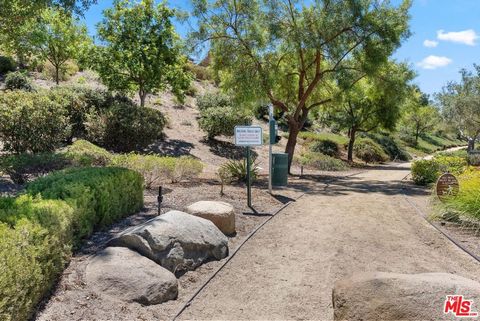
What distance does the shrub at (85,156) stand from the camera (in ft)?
37.0

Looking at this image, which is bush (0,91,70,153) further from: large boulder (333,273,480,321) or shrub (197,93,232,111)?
shrub (197,93,232,111)

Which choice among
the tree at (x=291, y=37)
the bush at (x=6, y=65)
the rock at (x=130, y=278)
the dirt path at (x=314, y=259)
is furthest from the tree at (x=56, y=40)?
the rock at (x=130, y=278)

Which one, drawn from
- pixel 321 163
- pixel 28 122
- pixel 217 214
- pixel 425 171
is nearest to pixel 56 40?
pixel 28 122

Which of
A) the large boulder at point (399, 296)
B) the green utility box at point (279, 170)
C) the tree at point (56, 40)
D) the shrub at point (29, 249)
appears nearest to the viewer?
the shrub at point (29, 249)

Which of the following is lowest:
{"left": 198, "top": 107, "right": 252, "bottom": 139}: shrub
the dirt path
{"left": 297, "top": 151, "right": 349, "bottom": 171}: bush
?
the dirt path

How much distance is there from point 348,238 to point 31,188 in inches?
214

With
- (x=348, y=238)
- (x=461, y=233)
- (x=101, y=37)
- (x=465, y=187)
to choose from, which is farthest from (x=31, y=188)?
(x=101, y=37)

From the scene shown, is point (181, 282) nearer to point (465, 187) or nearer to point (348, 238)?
point (348, 238)

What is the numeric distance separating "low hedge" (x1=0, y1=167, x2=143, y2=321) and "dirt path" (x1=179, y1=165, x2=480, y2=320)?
1590mm

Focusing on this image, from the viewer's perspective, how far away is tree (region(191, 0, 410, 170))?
17125 mm

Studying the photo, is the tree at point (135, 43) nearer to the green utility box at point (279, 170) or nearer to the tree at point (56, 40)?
the tree at point (56, 40)

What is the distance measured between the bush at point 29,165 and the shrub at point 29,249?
16.9ft

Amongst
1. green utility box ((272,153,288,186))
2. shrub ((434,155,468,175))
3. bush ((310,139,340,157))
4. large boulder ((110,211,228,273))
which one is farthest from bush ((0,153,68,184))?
bush ((310,139,340,157))

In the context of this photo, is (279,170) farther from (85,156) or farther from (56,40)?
(56,40)
